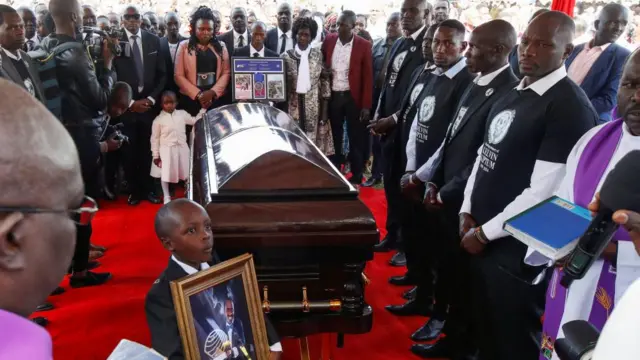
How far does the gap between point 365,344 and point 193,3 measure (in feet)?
23.9

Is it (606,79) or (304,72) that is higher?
(606,79)

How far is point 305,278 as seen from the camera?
2031mm

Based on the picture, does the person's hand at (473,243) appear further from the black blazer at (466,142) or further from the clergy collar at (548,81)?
the clergy collar at (548,81)

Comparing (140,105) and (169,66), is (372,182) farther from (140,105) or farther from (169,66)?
(140,105)

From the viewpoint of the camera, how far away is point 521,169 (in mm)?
2066

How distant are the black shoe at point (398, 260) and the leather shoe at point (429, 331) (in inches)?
37.3

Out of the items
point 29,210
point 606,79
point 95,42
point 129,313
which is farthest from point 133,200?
point 29,210

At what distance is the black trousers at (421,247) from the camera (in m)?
3.08

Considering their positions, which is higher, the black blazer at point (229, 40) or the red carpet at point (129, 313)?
the black blazer at point (229, 40)

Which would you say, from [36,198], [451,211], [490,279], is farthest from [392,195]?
[36,198]

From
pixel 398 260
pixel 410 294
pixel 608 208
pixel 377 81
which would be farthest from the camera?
pixel 377 81

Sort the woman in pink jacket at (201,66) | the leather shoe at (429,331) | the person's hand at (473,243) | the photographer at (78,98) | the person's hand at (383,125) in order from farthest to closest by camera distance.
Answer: the woman in pink jacket at (201,66)
the person's hand at (383,125)
the photographer at (78,98)
the leather shoe at (429,331)
the person's hand at (473,243)

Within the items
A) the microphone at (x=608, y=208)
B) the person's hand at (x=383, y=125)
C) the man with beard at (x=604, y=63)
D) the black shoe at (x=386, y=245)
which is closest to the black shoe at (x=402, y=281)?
the black shoe at (x=386, y=245)

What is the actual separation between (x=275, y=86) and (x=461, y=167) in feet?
8.99
